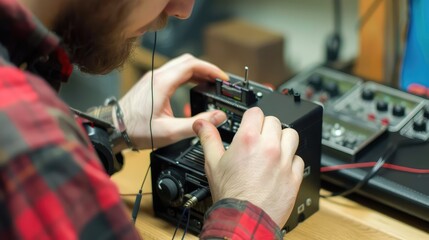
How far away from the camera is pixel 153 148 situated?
110 centimetres

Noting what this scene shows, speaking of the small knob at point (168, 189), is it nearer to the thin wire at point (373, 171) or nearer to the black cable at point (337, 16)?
the thin wire at point (373, 171)

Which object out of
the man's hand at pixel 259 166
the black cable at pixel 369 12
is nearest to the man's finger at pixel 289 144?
the man's hand at pixel 259 166

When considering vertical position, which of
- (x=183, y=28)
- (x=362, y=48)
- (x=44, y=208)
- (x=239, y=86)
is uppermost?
(x=44, y=208)

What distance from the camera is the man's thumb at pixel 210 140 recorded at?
0.90 m

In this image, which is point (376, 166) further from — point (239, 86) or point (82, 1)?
point (82, 1)

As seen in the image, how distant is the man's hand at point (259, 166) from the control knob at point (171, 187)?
0.11m

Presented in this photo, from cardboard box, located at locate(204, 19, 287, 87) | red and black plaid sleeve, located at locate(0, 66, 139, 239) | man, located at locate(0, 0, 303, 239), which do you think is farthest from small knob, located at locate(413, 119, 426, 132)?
cardboard box, located at locate(204, 19, 287, 87)

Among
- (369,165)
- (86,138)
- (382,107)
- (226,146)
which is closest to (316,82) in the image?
(382,107)

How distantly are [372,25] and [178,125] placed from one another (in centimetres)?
63

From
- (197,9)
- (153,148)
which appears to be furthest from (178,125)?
(197,9)

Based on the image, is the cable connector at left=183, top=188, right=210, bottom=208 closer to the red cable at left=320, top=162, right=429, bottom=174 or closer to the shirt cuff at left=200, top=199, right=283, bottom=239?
the shirt cuff at left=200, top=199, right=283, bottom=239

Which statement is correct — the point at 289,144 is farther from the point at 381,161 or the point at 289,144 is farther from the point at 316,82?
the point at 316,82

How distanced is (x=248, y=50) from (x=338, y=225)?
1146mm

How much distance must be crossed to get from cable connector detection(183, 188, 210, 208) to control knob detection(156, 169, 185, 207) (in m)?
0.03
